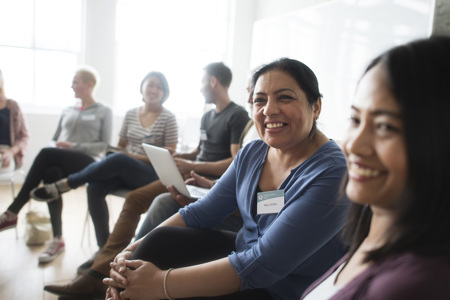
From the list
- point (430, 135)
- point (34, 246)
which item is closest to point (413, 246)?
point (430, 135)

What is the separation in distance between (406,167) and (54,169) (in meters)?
2.53

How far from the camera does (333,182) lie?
3.38 feet

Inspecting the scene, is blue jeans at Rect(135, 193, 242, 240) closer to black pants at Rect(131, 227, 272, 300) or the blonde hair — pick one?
black pants at Rect(131, 227, 272, 300)

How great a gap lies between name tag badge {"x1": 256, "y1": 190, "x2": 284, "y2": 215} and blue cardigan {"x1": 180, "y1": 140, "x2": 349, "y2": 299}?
2 centimetres

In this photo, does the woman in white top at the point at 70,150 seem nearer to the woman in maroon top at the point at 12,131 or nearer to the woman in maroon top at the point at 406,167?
the woman in maroon top at the point at 12,131

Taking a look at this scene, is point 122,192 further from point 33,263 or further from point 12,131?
point 12,131

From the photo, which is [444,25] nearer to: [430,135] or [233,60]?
[430,135]

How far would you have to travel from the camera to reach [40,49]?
4582 mm

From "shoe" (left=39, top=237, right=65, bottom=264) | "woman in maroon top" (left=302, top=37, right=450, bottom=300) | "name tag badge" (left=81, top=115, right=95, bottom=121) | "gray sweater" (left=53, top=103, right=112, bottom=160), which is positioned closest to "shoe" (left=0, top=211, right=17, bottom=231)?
"shoe" (left=39, top=237, right=65, bottom=264)

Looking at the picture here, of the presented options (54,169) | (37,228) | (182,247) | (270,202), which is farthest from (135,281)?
(37,228)

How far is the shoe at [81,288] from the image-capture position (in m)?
1.87

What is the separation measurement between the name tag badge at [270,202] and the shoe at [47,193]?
176cm

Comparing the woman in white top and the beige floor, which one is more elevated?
the woman in white top

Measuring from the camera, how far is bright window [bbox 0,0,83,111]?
4.46 meters
